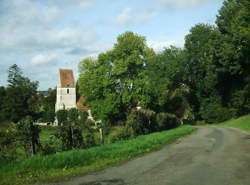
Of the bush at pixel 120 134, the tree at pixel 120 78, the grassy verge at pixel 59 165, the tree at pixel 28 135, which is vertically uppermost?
the tree at pixel 120 78

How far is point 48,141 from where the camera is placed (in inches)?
513

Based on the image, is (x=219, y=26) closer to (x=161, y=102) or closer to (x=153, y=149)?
(x=161, y=102)

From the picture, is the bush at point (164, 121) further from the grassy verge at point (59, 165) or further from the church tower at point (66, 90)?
the church tower at point (66, 90)

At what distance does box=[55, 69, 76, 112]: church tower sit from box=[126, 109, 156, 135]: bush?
68613mm

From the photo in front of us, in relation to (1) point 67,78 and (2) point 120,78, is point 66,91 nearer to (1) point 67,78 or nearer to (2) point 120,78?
(1) point 67,78

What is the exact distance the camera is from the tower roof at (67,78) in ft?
304

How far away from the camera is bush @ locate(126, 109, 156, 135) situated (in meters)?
20.6

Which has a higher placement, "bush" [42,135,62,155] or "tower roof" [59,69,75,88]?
"tower roof" [59,69,75,88]

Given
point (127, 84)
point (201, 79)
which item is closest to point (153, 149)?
point (127, 84)

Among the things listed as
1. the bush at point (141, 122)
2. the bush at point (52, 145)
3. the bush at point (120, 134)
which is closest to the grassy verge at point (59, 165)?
the bush at point (52, 145)

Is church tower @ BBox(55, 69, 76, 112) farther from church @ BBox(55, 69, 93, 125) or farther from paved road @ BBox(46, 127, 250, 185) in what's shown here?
paved road @ BBox(46, 127, 250, 185)

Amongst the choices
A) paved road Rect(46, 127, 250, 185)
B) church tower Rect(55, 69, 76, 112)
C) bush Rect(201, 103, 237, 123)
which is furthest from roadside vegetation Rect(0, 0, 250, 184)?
church tower Rect(55, 69, 76, 112)

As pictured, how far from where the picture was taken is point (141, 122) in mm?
22469

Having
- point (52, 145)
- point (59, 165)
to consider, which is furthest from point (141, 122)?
point (59, 165)
